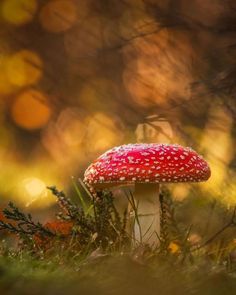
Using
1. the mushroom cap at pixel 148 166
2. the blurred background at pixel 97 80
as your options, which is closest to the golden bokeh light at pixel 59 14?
the blurred background at pixel 97 80

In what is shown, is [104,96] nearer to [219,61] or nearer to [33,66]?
[33,66]

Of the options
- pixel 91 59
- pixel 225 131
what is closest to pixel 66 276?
pixel 225 131

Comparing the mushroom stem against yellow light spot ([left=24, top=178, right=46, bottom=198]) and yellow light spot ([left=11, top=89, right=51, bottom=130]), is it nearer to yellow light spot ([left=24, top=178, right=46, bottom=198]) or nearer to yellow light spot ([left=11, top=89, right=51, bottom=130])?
yellow light spot ([left=24, top=178, right=46, bottom=198])

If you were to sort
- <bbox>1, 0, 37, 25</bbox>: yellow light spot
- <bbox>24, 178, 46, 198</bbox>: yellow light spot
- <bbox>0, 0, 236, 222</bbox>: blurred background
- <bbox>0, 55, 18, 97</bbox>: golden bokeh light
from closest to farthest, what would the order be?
<bbox>0, 0, 236, 222</bbox>: blurred background → <bbox>24, 178, 46, 198</bbox>: yellow light spot → <bbox>1, 0, 37, 25</bbox>: yellow light spot → <bbox>0, 55, 18, 97</bbox>: golden bokeh light

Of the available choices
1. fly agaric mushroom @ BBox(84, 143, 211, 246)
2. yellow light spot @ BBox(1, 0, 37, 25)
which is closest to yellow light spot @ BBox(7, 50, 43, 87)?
yellow light spot @ BBox(1, 0, 37, 25)

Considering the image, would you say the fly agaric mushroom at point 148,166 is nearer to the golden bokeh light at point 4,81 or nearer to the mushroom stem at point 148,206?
the mushroom stem at point 148,206

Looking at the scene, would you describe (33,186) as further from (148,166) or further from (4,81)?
(148,166)
